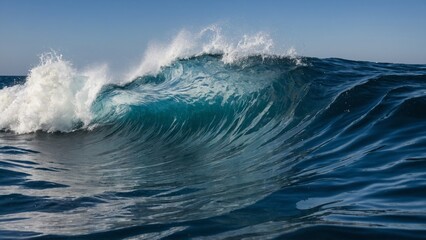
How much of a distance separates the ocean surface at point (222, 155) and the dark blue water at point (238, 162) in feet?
0.07

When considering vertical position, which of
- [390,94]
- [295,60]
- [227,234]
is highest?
[295,60]

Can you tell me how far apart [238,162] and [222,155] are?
0.83 metres

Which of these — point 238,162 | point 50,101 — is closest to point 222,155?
point 238,162

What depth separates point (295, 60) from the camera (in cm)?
1208

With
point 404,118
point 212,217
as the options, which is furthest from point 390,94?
point 212,217

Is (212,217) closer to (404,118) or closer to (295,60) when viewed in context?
(404,118)

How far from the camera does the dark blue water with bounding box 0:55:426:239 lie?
356cm

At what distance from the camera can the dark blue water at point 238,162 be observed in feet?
11.7

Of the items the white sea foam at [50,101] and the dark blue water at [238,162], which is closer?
the dark blue water at [238,162]

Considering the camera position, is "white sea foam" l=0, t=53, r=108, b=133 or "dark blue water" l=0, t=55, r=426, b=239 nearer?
"dark blue water" l=0, t=55, r=426, b=239

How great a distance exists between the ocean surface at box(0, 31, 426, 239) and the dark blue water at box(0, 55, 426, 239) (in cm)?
2

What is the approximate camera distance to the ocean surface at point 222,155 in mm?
3594

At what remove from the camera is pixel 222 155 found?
745 centimetres

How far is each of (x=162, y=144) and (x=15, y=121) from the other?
6.74m
